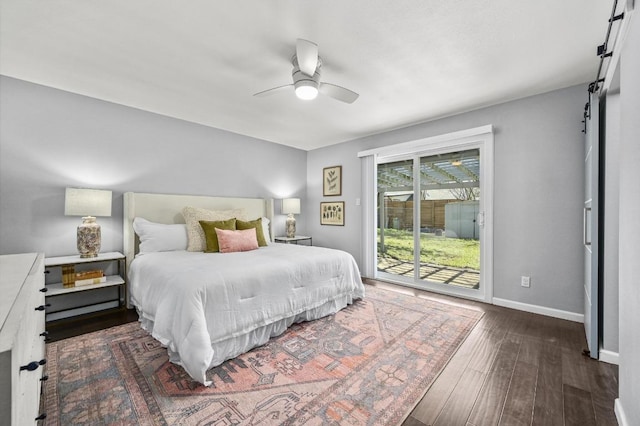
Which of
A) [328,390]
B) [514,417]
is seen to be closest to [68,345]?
[328,390]

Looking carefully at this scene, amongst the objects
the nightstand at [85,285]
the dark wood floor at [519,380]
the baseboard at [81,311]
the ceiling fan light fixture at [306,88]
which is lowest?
the dark wood floor at [519,380]

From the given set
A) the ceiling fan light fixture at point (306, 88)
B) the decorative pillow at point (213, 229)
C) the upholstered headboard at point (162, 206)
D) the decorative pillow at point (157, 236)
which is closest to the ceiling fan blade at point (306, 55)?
the ceiling fan light fixture at point (306, 88)

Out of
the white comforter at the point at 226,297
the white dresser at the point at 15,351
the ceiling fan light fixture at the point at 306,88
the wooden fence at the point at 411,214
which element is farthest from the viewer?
the wooden fence at the point at 411,214

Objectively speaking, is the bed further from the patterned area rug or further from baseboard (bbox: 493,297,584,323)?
baseboard (bbox: 493,297,584,323)

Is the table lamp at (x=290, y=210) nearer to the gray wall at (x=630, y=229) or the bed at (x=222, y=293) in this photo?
the bed at (x=222, y=293)

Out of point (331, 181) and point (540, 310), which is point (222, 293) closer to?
point (540, 310)

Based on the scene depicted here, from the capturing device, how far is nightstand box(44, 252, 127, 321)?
2.68m

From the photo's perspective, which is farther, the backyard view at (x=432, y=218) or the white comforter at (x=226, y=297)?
the backyard view at (x=432, y=218)

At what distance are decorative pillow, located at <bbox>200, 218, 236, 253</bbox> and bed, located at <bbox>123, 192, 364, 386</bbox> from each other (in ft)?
1.23

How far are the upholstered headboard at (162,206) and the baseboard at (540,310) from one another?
350 centimetres

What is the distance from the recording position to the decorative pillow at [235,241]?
326 centimetres

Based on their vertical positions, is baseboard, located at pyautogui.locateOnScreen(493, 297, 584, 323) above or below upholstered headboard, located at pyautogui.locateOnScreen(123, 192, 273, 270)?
below

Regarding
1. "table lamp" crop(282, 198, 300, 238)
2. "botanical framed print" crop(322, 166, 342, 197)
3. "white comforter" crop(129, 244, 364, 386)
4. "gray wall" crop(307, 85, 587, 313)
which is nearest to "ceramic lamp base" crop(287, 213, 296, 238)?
"table lamp" crop(282, 198, 300, 238)

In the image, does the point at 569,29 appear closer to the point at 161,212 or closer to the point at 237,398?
the point at 237,398
